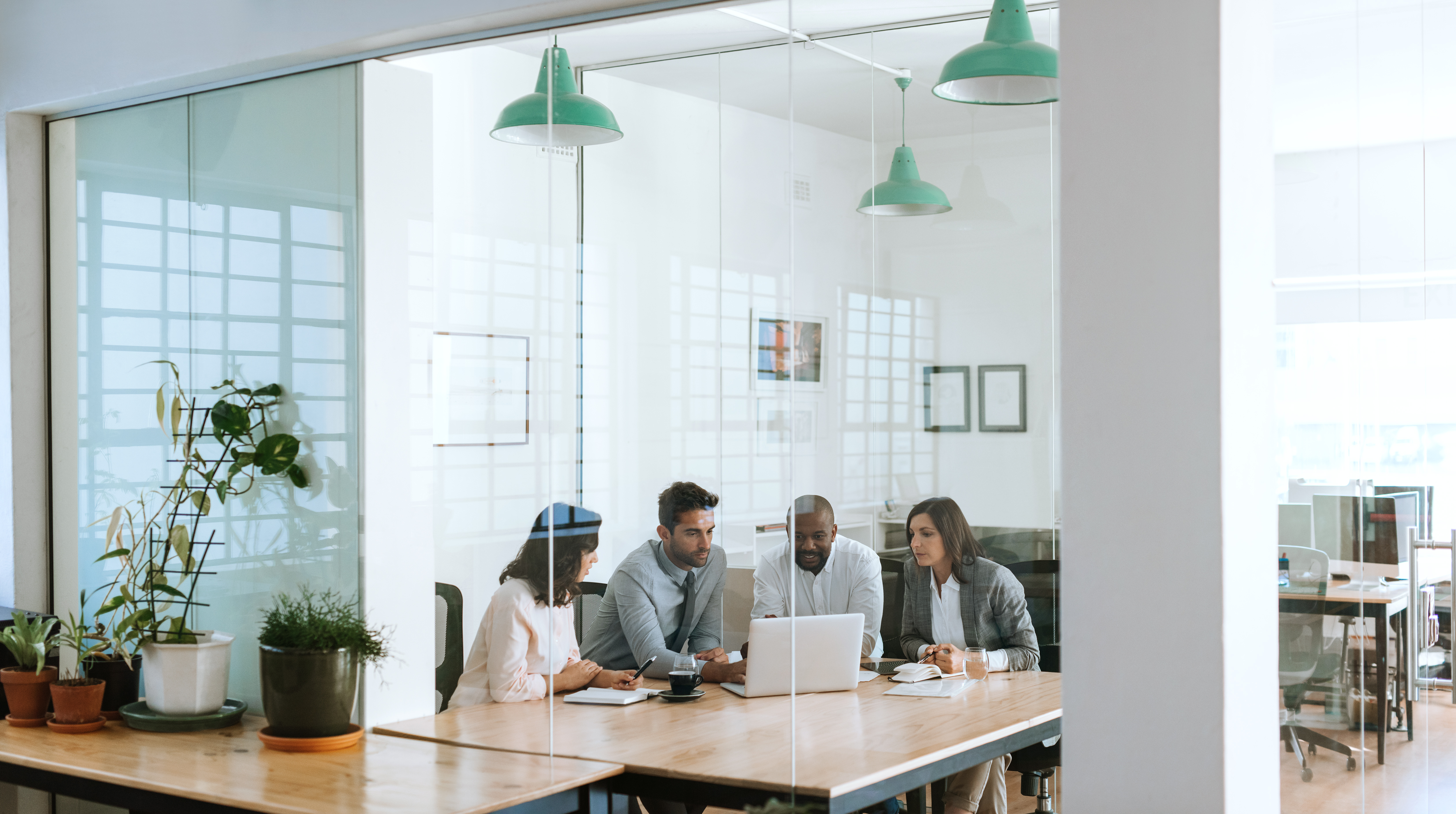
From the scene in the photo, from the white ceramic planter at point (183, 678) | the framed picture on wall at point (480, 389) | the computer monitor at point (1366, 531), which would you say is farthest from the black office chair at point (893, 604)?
the white ceramic planter at point (183, 678)

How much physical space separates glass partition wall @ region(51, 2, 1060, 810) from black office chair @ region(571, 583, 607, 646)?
0.04ft

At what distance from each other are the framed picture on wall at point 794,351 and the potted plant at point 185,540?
4.71 feet

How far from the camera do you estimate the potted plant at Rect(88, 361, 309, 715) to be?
361 centimetres

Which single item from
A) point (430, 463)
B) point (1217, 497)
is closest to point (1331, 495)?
point (1217, 497)

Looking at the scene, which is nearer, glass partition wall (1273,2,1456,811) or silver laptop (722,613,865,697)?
glass partition wall (1273,2,1456,811)

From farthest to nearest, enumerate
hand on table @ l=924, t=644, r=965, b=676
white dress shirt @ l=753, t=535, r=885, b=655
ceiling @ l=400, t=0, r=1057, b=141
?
hand on table @ l=924, t=644, r=965, b=676, white dress shirt @ l=753, t=535, r=885, b=655, ceiling @ l=400, t=0, r=1057, b=141

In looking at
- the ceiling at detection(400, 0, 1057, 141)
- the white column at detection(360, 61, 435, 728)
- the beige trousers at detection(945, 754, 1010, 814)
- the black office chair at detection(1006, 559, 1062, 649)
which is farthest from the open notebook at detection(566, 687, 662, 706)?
the ceiling at detection(400, 0, 1057, 141)

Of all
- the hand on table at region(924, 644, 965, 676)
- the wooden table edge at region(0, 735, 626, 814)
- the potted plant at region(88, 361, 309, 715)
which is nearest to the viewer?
the wooden table edge at region(0, 735, 626, 814)

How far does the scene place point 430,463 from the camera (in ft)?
12.1

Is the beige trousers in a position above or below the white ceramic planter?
below

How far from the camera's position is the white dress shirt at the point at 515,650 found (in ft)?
12.0

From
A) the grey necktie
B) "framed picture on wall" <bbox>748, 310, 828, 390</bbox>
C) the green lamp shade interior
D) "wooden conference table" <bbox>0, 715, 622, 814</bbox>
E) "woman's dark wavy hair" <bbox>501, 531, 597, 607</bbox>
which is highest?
the green lamp shade interior

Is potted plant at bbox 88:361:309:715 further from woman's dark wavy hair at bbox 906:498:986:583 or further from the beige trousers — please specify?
the beige trousers

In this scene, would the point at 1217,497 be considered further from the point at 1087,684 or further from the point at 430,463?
the point at 430,463
